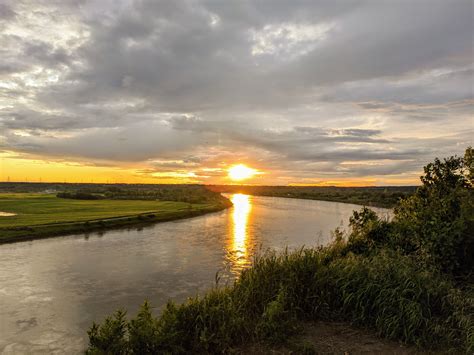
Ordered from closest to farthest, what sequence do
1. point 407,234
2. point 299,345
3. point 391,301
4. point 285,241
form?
point 299,345, point 391,301, point 407,234, point 285,241

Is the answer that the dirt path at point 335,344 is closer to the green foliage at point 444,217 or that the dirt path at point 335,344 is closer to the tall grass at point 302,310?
the tall grass at point 302,310

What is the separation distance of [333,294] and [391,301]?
149 centimetres

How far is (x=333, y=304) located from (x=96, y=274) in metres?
14.7

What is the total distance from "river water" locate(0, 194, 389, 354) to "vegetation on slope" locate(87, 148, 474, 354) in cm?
306

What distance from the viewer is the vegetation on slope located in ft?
24.6

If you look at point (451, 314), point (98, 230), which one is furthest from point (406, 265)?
point (98, 230)

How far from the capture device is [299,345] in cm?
730

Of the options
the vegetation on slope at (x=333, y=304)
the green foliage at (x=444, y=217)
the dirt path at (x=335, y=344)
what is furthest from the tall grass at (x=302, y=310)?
the green foliage at (x=444, y=217)

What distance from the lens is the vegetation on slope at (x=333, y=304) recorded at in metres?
7.50

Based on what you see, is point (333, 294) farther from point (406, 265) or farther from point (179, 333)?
point (179, 333)

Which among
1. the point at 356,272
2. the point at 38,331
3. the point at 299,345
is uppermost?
the point at 356,272

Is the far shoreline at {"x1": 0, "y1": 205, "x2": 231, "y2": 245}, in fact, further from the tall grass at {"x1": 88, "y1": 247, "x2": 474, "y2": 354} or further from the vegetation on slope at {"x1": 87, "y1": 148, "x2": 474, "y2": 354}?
the tall grass at {"x1": 88, "y1": 247, "x2": 474, "y2": 354}

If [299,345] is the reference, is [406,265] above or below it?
above

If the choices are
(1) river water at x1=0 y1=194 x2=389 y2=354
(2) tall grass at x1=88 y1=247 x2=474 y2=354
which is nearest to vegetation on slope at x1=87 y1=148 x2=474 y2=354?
(2) tall grass at x1=88 y1=247 x2=474 y2=354
